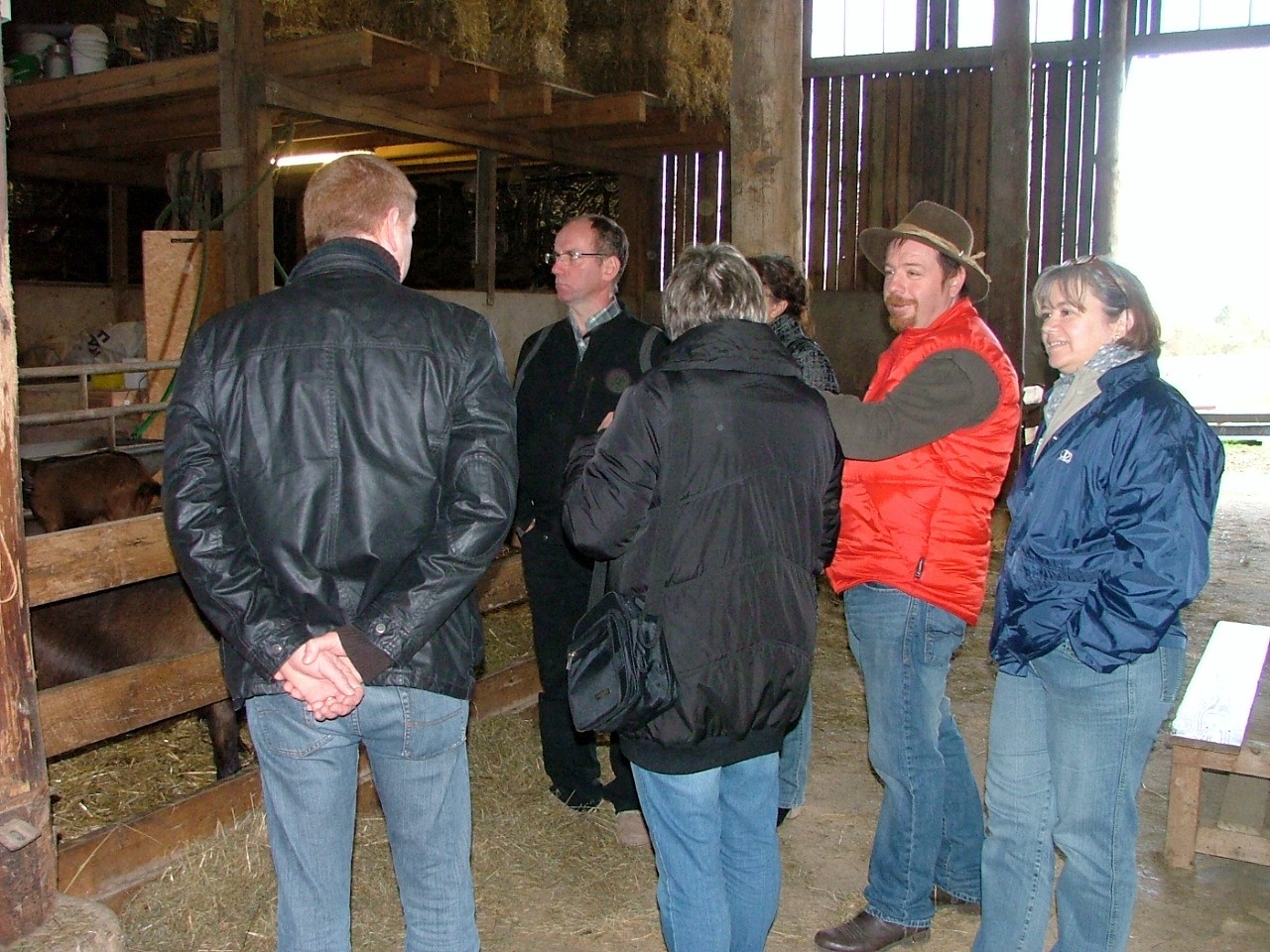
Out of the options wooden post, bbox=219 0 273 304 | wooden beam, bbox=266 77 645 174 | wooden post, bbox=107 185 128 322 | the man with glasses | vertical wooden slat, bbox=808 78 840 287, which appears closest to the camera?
the man with glasses

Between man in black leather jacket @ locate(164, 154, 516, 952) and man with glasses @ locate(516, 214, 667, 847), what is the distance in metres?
1.42

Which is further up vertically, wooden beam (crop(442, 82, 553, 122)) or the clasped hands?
wooden beam (crop(442, 82, 553, 122))

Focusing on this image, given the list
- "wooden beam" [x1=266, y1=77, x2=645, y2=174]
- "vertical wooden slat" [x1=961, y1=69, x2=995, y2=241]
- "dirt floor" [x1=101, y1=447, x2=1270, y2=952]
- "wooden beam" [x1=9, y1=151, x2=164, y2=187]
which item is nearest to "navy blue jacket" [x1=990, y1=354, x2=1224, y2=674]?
"dirt floor" [x1=101, y1=447, x2=1270, y2=952]

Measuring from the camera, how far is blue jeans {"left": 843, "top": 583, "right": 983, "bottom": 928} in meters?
3.06

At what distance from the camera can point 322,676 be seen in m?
2.23

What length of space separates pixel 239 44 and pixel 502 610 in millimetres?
3834

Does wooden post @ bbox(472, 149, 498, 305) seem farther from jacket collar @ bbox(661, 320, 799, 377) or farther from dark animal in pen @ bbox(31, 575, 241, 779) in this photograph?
jacket collar @ bbox(661, 320, 799, 377)

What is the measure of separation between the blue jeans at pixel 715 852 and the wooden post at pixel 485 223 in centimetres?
766

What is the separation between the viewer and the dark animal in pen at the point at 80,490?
5.09 metres

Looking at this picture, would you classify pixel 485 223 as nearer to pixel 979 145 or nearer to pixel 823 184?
pixel 823 184

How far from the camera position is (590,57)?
9.95 metres

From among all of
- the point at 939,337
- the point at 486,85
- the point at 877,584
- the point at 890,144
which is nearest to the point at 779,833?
the point at 877,584

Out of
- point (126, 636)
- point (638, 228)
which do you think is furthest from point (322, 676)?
point (638, 228)

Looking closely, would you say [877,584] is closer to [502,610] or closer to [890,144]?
[502,610]
